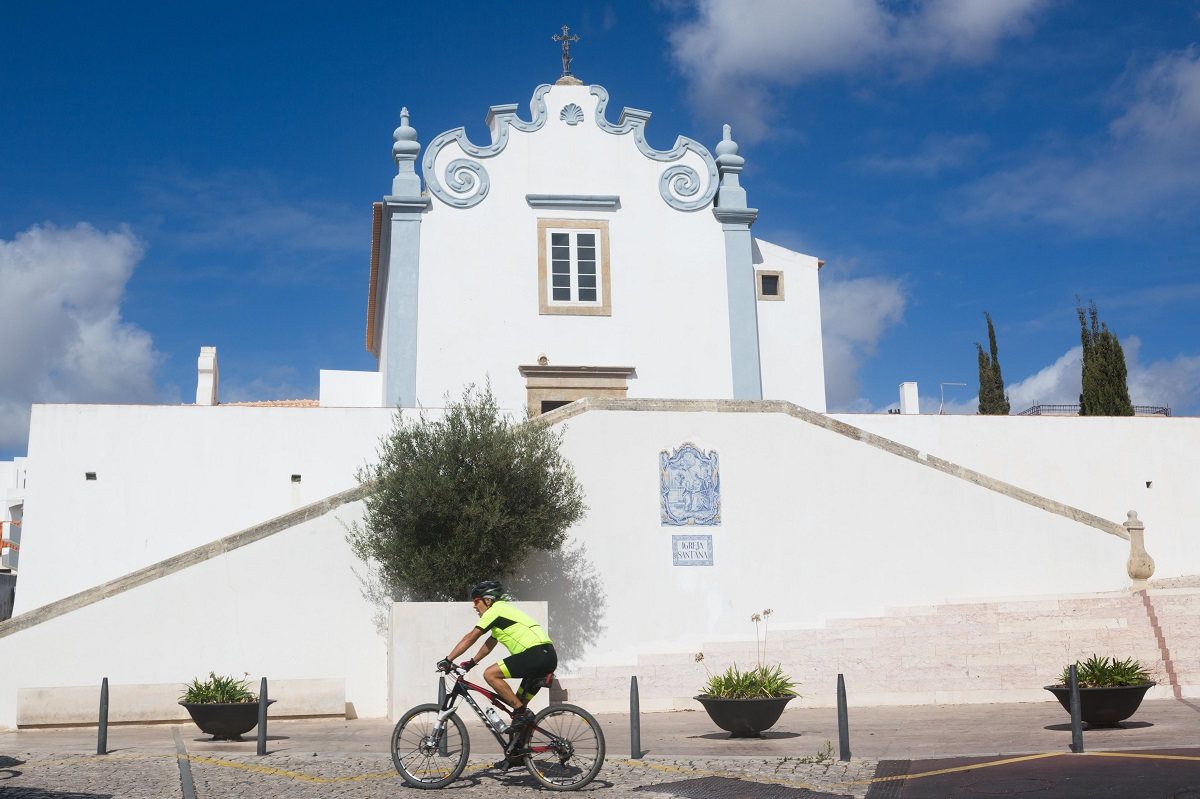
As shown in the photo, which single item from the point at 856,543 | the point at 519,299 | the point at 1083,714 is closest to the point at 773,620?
the point at 856,543

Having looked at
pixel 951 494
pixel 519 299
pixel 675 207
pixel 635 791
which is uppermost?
pixel 675 207

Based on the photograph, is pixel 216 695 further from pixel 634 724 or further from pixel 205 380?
pixel 205 380

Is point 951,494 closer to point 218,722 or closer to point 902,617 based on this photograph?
point 902,617

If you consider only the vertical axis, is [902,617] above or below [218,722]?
above

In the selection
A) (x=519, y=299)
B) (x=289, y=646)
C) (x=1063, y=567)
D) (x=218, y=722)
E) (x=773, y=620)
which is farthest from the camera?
(x=519, y=299)

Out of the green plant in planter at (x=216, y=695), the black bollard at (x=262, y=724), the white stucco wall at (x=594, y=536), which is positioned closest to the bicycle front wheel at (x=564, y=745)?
the black bollard at (x=262, y=724)

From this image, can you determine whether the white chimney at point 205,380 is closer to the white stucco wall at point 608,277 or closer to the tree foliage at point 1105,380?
the white stucco wall at point 608,277

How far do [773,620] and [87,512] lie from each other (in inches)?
429

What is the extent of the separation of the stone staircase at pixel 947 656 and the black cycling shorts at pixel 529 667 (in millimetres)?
6256

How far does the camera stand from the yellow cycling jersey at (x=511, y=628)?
986 centimetres

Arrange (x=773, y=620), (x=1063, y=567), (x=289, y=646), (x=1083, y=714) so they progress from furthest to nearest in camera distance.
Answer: (x=1063, y=567), (x=773, y=620), (x=289, y=646), (x=1083, y=714)

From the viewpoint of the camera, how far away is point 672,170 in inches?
930

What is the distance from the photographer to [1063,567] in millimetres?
19391

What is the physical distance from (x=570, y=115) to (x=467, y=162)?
7.52 ft
